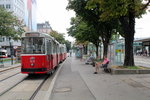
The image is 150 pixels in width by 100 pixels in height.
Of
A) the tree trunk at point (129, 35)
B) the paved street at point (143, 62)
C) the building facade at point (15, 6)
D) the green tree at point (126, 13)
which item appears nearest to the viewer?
the green tree at point (126, 13)

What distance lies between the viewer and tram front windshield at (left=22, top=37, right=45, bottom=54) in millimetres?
13820

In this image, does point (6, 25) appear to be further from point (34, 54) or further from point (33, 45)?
point (34, 54)

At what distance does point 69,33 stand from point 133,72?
30285 millimetres

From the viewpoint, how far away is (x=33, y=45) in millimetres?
13906

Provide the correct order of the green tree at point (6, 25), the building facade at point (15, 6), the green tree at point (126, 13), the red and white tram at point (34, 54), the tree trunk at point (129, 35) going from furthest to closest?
the building facade at point (15, 6), the green tree at point (6, 25), the tree trunk at point (129, 35), the red and white tram at point (34, 54), the green tree at point (126, 13)

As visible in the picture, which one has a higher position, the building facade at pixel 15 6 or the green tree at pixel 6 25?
the building facade at pixel 15 6

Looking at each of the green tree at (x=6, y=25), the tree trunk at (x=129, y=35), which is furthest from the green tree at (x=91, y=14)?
the green tree at (x=6, y=25)

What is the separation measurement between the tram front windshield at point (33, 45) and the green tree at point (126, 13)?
389cm

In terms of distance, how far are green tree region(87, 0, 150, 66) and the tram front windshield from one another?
3894mm

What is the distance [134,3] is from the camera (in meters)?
12.0

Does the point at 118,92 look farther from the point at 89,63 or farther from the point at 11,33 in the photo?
the point at 11,33

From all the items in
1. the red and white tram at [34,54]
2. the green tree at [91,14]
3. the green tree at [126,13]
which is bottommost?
the red and white tram at [34,54]

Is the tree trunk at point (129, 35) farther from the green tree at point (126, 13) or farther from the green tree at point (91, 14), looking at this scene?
the green tree at point (91, 14)

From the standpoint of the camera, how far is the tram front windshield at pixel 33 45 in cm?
1382
